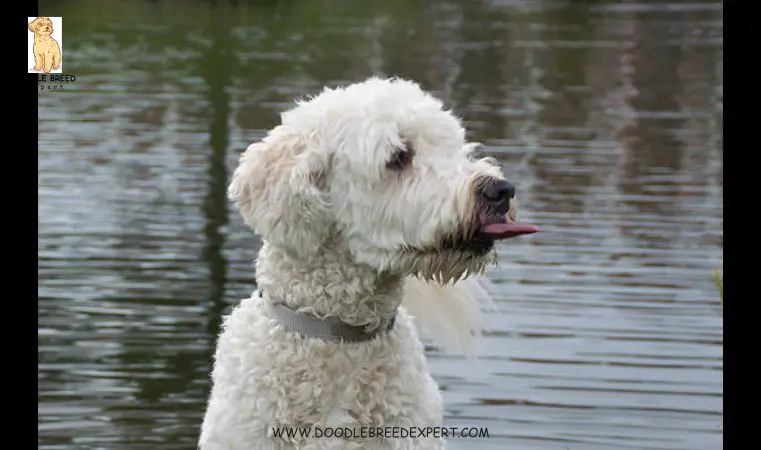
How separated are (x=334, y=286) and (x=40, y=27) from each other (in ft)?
11.9

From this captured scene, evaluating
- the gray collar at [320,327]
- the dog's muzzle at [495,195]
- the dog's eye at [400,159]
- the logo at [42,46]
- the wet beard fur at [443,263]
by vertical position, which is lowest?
the gray collar at [320,327]

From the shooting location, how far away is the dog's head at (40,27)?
23.1 feet

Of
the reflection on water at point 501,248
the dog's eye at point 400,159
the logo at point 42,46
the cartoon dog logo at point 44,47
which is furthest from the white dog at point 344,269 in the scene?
the cartoon dog logo at point 44,47

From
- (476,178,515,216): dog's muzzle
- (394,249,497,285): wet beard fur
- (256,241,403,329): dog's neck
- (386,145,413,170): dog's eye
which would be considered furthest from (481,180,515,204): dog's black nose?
(256,241,403,329): dog's neck

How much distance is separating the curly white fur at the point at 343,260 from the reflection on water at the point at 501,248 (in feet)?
3.58

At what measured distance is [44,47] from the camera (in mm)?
7766

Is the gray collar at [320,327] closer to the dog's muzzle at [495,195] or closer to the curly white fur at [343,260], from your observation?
the curly white fur at [343,260]

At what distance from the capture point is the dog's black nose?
4.23 m

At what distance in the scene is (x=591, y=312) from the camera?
32.4 feet

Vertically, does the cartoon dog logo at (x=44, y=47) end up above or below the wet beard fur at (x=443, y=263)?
above

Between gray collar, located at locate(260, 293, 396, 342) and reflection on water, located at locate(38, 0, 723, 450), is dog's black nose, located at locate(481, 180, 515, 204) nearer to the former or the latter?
gray collar, located at locate(260, 293, 396, 342)
